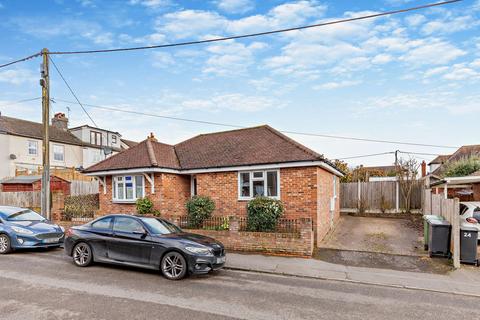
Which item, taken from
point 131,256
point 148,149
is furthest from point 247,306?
point 148,149

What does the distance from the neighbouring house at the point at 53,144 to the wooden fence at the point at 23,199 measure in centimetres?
728

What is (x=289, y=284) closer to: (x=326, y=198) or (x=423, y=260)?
(x=423, y=260)

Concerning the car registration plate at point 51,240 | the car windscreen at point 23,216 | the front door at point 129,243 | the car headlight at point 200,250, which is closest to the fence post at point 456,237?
the car headlight at point 200,250

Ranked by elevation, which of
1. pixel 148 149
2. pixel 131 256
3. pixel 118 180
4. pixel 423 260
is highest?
pixel 148 149

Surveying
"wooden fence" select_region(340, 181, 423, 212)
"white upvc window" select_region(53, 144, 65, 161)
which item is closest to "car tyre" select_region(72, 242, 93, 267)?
"wooden fence" select_region(340, 181, 423, 212)

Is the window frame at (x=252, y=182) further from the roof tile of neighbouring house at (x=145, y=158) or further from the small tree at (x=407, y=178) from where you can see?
the small tree at (x=407, y=178)

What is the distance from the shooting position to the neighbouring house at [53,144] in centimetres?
2789

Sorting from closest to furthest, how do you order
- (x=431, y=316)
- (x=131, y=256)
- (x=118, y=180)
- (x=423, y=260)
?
(x=431, y=316), (x=131, y=256), (x=423, y=260), (x=118, y=180)

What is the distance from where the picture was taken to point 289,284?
7469 millimetres

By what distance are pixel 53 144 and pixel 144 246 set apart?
28.5m

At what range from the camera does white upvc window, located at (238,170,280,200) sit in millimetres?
12828

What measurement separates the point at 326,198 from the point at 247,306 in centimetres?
919

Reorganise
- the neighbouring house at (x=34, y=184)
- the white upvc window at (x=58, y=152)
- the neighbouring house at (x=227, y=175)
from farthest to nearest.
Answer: the white upvc window at (x=58, y=152), the neighbouring house at (x=34, y=184), the neighbouring house at (x=227, y=175)

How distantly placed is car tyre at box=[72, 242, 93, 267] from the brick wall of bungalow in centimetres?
492
